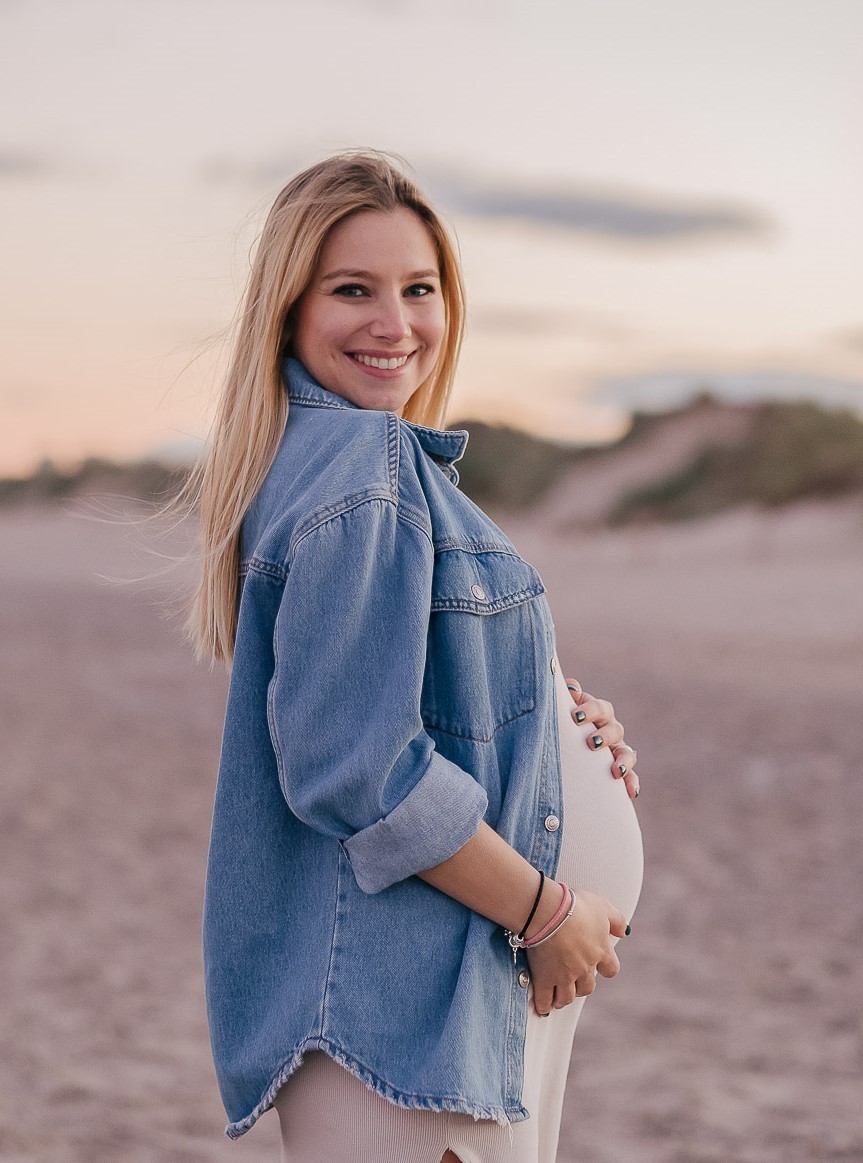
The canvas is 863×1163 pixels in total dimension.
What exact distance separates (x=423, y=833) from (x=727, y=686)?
34.7ft

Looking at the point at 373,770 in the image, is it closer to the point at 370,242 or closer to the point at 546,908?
the point at 546,908

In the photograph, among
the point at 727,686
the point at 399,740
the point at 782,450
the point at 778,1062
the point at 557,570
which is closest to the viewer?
the point at 399,740

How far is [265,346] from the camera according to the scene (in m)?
1.80

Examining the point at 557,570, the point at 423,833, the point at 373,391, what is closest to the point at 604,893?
the point at 423,833

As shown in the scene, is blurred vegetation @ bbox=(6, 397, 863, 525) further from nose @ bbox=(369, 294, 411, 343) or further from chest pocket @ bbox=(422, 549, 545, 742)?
chest pocket @ bbox=(422, 549, 545, 742)

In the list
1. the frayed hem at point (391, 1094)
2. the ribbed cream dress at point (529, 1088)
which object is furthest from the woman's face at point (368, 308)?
the frayed hem at point (391, 1094)

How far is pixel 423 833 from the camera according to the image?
1.51m

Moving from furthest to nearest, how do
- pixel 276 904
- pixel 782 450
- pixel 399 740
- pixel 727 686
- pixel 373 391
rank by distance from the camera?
pixel 782 450
pixel 727 686
pixel 373 391
pixel 276 904
pixel 399 740

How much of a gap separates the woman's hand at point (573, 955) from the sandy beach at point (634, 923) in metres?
0.85

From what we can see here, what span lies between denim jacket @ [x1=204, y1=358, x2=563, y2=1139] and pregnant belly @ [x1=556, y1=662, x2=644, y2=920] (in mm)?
103

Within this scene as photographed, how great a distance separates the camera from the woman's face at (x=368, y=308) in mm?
1805

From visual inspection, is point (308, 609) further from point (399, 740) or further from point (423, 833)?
point (423, 833)

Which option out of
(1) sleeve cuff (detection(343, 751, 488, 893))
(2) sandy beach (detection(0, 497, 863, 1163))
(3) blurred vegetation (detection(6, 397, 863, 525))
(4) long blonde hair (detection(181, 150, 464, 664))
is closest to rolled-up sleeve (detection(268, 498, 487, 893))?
(1) sleeve cuff (detection(343, 751, 488, 893))

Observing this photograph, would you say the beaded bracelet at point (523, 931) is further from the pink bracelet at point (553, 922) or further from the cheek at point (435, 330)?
the cheek at point (435, 330)
